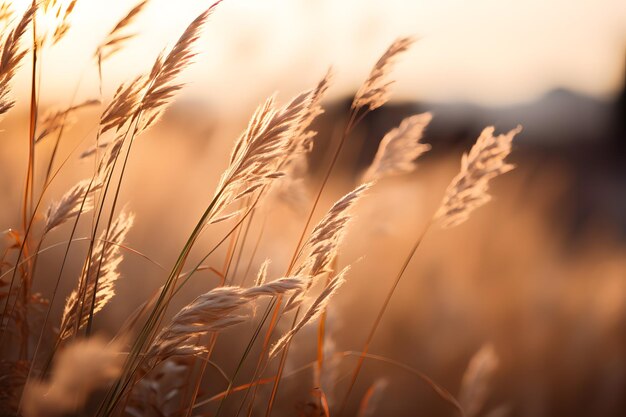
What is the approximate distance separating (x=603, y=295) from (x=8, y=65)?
8.17 ft

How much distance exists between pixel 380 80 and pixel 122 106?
54cm

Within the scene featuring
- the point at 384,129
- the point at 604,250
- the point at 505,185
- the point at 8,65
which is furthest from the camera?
the point at 384,129

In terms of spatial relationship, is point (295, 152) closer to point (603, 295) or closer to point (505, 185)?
point (603, 295)

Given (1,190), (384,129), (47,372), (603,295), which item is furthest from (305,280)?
(384,129)

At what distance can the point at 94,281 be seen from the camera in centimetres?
135

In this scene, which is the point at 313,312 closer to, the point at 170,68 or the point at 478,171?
the point at 170,68

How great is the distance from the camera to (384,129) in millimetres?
5766

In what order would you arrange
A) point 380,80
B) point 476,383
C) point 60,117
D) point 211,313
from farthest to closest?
point 476,383
point 60,117
point 380,80
point 211,313

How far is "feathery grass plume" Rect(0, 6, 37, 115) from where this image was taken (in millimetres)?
1333

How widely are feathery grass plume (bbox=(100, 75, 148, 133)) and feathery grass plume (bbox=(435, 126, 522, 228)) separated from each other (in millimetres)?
645

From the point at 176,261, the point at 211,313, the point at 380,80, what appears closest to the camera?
the point at 211,313

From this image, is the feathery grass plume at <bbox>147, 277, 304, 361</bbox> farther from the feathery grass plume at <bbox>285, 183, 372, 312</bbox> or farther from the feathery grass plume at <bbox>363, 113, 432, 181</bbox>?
the feathery grass plume at <bbox>363, 113, 432, 181</bbox>

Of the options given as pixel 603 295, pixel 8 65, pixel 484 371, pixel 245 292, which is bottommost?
pixel 603 295

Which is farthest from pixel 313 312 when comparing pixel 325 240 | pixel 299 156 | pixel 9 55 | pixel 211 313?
Result: pixel 9 55
